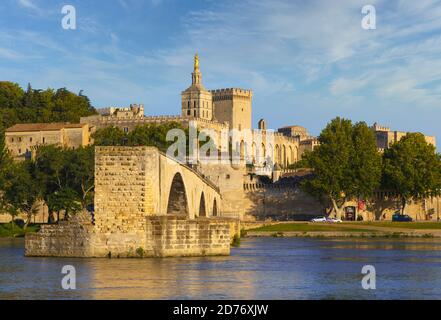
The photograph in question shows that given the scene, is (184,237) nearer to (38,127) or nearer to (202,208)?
(202,208)

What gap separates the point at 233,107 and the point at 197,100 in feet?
19.9

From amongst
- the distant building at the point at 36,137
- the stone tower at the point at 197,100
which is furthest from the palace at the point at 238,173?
the stone tower at the point at 197,100

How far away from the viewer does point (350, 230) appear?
84.6 m

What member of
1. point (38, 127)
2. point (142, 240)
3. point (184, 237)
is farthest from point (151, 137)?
point (142, 240)

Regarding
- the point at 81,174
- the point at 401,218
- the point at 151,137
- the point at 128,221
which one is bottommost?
the point at 128,221

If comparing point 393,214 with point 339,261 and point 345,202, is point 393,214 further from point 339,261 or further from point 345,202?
point 339,261

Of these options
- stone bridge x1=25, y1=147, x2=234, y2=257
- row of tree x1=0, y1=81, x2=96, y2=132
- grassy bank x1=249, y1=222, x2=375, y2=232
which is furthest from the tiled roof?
stone bridge x1=25, y1=147, x2=234, y2=257

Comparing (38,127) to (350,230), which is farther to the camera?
(38,127)

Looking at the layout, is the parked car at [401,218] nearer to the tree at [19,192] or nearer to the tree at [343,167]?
the tree at [343,167]

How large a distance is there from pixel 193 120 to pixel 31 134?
21.7 meters

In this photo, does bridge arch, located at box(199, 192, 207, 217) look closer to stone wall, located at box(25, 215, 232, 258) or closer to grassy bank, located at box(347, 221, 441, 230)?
grassy bank, located at box(347, 221, 441, 230)

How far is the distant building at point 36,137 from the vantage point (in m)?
116

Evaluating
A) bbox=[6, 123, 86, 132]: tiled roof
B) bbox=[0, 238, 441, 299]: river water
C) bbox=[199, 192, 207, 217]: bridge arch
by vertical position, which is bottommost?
bbox=[0, 238, 441, 299]: river water

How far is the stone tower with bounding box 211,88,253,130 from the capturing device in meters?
158
